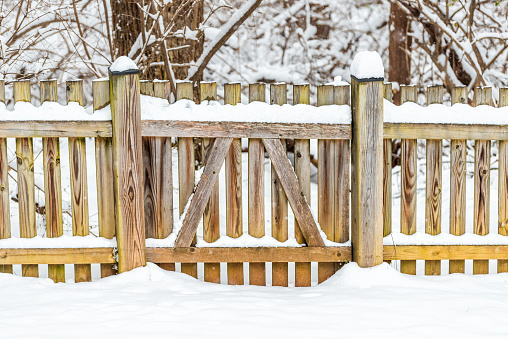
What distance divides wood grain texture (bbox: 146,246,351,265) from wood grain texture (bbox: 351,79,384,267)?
17 centimetres

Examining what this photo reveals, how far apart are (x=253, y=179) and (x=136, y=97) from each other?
959 millimetres

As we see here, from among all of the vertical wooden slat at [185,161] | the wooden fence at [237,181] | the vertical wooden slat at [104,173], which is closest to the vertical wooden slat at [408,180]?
the wooden fence at [237,181]

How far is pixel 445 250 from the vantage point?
407 cm

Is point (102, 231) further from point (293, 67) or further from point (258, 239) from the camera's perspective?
point (293, 67)

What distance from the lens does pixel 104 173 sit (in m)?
3.93

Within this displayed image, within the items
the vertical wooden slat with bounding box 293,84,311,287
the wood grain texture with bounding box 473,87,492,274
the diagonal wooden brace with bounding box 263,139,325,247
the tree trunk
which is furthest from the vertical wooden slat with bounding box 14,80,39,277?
the tree trunk

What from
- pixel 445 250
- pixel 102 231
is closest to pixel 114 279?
pixel 102 231

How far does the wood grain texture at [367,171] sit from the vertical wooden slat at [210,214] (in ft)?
3.12

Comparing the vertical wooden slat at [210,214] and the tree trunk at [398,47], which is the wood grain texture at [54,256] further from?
the tree trunk at [398,47]

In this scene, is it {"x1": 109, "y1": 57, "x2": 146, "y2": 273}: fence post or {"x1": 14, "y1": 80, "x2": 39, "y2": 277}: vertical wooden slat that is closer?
{"x1": 109, "y1": 57, "x2": 146, "y2": 273}: fence post

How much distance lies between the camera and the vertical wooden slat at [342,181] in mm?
3971

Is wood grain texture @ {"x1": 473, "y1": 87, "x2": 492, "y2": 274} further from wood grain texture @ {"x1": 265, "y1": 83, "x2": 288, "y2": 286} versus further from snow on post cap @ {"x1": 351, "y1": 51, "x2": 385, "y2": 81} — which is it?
wood grain texture @ {"x1": 265, "y1": 83, "x2": 288, "y2": 286}

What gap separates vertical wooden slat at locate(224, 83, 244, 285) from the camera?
12.8 feet

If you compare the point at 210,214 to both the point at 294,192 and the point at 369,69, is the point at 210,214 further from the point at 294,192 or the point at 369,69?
the point at 369,69
